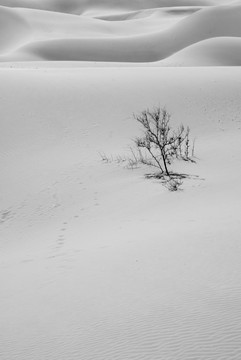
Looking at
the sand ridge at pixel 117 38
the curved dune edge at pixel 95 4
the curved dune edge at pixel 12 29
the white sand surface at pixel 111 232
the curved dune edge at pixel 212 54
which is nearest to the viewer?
the white sand surface at pixel 111 232

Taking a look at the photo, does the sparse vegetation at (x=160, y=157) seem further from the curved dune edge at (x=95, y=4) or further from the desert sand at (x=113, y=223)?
the curved dune edge at (x=95, y=4)

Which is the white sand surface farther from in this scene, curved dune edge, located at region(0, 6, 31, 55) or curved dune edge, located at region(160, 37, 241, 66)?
curved dune edge, located at region(0, 6, 31, 55)

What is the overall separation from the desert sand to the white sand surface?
0.7 inches

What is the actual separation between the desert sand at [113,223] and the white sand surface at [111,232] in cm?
2

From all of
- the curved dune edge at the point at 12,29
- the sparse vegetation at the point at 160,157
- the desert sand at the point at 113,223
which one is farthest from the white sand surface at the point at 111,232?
the curved dune edge at the point at 12,29

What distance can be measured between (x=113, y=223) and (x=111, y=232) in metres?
0.56

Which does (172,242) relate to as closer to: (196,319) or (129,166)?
(196,319)

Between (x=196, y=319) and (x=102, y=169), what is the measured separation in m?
6.96

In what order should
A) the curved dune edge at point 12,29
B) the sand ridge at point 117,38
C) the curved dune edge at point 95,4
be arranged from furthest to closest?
the curved dune edge at point 95,4, the curved dune edge at point 12,29, the sand ridge at point 117,38

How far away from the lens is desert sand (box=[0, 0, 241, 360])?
10.9 feet

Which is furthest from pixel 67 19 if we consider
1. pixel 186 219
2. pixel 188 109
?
pixel 186 219

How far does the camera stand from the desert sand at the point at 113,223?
3.33 meters

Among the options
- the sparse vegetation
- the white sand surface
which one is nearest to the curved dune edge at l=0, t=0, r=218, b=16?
the white sand surface

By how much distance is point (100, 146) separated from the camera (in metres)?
11.5
